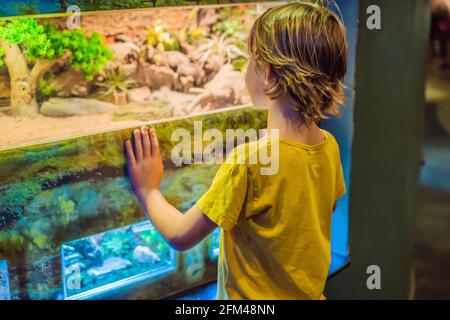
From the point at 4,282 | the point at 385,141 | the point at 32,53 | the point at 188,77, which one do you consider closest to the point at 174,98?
the point at 188,77

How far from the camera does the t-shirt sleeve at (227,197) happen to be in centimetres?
121

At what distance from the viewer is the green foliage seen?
3.83ft

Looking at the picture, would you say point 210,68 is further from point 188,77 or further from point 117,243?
point 117,243

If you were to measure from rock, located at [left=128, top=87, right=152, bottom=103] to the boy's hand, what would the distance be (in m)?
0.08

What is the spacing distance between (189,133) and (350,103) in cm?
65

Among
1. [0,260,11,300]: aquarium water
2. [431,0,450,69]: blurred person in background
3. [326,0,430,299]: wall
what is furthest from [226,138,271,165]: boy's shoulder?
[431,0,450,69]: blurred person in background

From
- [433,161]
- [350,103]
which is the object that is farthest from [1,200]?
[433,161]

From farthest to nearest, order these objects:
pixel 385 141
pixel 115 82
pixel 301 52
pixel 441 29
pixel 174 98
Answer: pixel 441 29 → pixel 385 141 → pixel 174 98 → pixel 115 82 → pixel 301 52

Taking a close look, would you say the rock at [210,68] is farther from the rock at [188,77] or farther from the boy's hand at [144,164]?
the boy's hand at [144,164]

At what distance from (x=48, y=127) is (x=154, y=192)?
0.97 feet

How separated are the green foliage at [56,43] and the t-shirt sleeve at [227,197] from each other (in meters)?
0.39

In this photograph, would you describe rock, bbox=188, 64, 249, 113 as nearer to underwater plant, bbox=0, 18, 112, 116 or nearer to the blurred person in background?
underwater plant, bbox=0, 18, 112, 116

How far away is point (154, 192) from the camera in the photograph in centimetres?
140

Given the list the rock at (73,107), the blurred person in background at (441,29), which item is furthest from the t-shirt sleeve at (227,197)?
the blurred person in background at (441,29)
